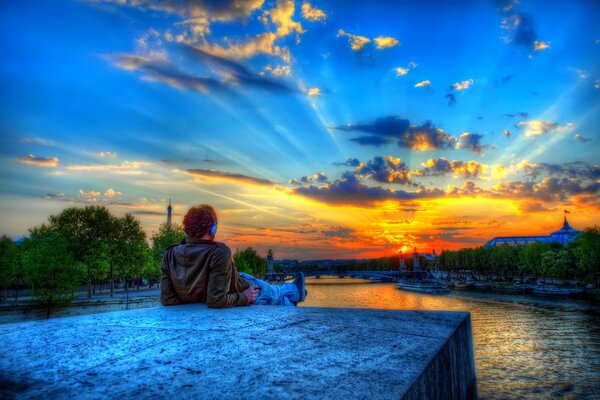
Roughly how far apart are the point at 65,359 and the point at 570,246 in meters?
90.9

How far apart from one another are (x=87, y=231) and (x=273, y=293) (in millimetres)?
50375

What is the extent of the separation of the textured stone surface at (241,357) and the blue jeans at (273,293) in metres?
1.86

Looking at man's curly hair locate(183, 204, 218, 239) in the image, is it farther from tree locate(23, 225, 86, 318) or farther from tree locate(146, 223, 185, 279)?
tree locate(146, 223, 185, 279)

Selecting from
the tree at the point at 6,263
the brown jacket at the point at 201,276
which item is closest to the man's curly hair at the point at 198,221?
the brown jacket at the point at 201,276

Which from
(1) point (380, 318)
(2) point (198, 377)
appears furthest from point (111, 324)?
(1) point (380, 318)

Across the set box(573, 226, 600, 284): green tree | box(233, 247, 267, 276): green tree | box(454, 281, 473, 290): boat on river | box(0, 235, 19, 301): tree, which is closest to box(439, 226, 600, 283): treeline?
box(573, 226, 600, 284): green tree

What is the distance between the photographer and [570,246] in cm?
7512

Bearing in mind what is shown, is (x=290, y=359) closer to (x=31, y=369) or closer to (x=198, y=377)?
(x=198, y=377)

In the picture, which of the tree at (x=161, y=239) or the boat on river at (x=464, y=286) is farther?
the boat on river at (x=464, y=286)

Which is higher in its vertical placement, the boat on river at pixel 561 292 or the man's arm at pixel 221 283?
the man's arm at pixel 221 283

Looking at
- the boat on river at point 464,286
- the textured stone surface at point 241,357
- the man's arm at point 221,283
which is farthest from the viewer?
the boat on river at point 464,286

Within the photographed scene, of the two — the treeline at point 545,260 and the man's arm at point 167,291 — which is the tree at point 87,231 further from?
the treeline at point 545,260

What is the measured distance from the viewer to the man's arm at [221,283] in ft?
15.8

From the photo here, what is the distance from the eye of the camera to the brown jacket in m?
4.88
